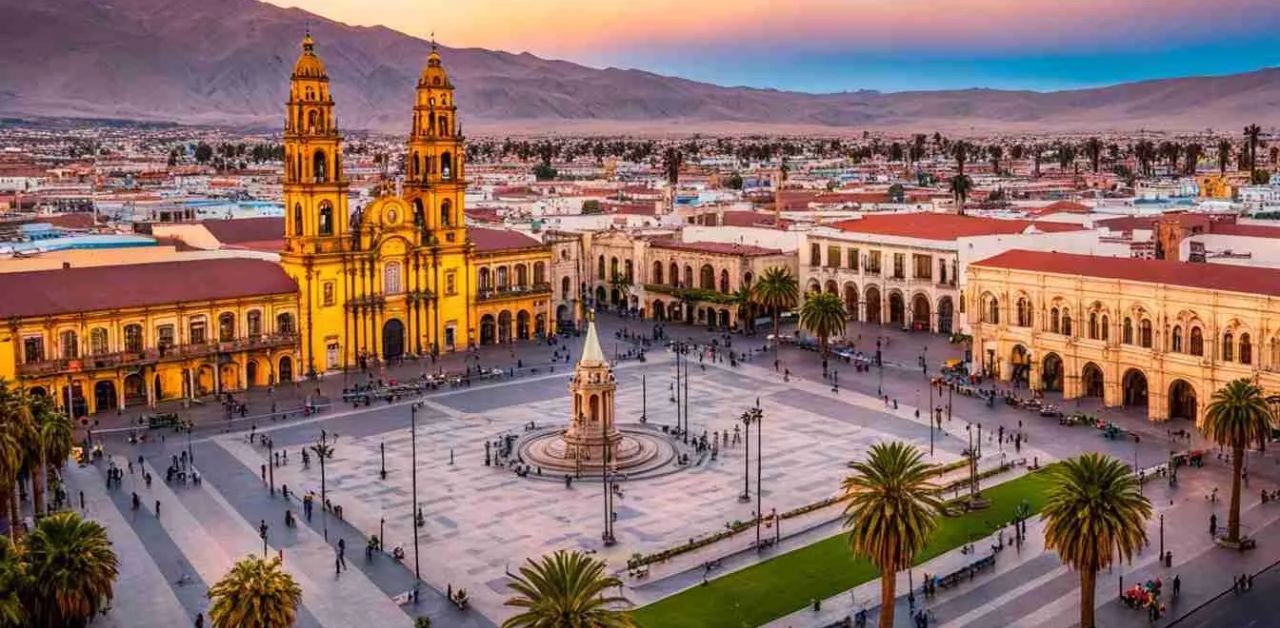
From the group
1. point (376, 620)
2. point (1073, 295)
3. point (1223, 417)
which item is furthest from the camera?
point (1073, 295)

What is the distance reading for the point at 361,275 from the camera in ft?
275

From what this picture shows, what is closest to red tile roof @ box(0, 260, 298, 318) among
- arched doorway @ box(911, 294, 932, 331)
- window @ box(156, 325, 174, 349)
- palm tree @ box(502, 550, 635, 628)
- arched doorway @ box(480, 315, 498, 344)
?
window @ box(156, 325, 174, 349)

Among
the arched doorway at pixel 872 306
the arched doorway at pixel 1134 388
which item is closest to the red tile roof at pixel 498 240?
the arched doorway at pixel 872 306

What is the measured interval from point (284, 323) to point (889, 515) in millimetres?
52049

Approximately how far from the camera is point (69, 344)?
2736 inches

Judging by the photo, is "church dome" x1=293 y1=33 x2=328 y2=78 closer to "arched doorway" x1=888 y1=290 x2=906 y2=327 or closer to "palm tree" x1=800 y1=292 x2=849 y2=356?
"palm tree" x1=800 y1=292 x2=849 y2=356

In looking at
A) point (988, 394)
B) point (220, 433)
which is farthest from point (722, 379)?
point (220, 433)

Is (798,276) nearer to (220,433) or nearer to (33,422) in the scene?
(220,433)

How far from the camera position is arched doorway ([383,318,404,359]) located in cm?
8588

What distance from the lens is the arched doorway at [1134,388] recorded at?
68.6m

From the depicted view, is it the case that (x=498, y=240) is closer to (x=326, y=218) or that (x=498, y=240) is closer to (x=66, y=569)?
(x=326, y=218)

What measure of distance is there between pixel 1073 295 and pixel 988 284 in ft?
20.8

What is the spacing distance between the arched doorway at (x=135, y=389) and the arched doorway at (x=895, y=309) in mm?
51680

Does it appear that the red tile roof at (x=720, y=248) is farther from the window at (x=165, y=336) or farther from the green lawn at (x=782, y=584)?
the green lawn at (x=782, y=584)
